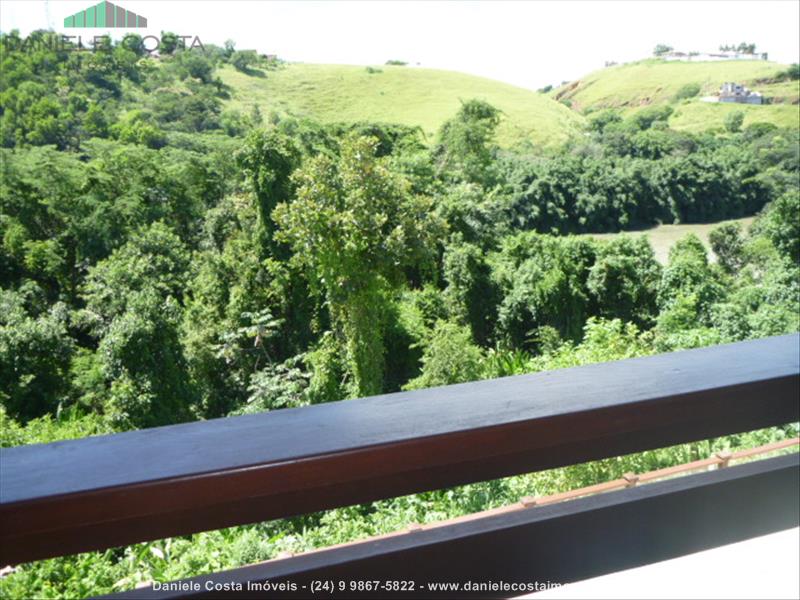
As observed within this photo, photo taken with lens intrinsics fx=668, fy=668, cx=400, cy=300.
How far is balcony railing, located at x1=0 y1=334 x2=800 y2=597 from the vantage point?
0.82ft

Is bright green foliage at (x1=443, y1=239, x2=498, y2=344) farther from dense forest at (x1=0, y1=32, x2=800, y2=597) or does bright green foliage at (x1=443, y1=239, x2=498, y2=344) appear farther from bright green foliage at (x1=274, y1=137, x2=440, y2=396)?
bright green foliage at (x1=274, y1=137, x2=440, y2=396)

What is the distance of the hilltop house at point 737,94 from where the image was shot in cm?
1221

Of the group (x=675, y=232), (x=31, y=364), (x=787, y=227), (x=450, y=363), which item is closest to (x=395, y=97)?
(x=675, y=232)

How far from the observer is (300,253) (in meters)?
5.95

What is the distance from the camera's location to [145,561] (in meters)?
1.96

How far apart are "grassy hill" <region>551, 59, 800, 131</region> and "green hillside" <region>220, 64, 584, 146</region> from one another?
3.28 feet

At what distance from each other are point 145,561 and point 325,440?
1.96 metres

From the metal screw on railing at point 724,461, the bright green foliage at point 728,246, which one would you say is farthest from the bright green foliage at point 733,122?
the metal screw on railing at point 724,461

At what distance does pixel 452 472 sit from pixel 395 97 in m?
12.7

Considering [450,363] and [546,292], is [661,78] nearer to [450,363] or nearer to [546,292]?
[546,292]

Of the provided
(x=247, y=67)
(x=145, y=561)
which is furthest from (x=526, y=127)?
(x=145, y=561)

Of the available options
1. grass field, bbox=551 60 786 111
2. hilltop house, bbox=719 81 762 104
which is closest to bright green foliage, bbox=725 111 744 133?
hilltop house, bbox=719 81 762 104

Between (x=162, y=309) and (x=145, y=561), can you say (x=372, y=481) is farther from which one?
(x=162, y=309)

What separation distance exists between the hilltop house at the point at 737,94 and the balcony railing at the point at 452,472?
44.9 feet
